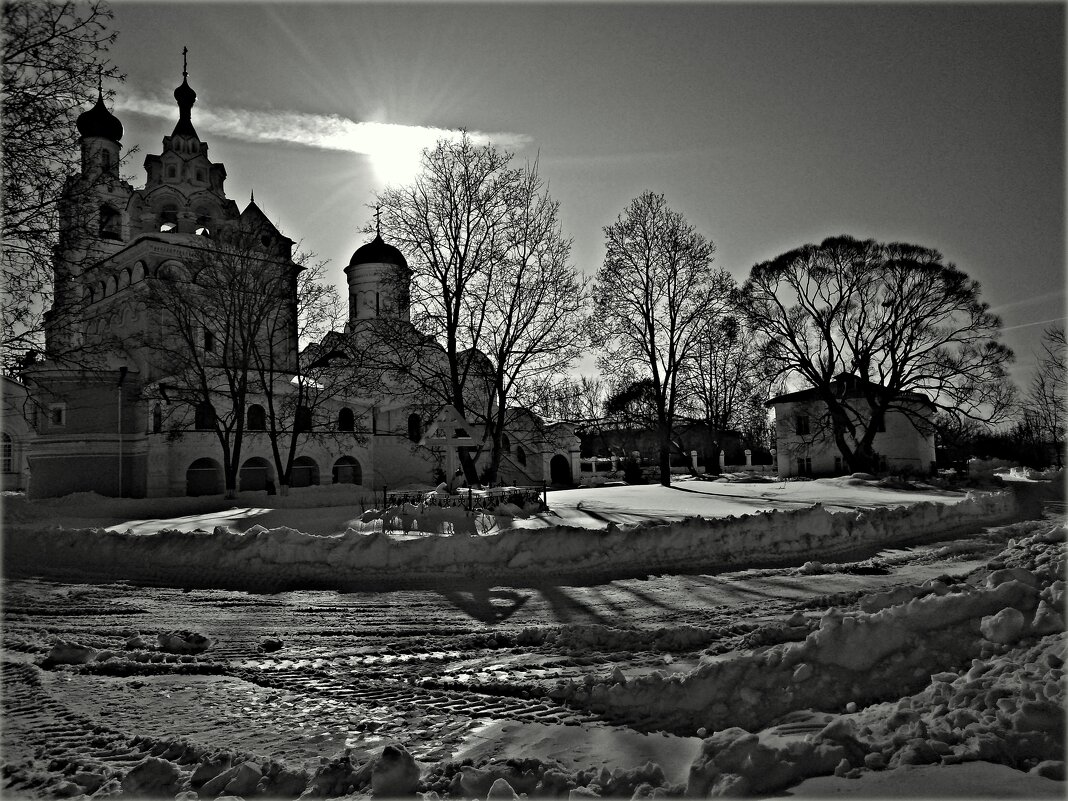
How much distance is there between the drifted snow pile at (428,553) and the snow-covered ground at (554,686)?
2.54ft

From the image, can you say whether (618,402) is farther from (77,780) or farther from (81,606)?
(77,780)

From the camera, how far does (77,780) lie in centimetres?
395

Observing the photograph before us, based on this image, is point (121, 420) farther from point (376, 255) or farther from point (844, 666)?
point (844, 666)

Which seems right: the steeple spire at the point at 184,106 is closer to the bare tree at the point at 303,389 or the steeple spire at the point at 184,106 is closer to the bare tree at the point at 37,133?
the bare tree at the point at 303,389

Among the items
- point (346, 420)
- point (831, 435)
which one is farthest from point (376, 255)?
point (831, 435)

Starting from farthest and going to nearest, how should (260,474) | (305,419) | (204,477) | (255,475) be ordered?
(305,419), (260,474), (255,475), (204,477)

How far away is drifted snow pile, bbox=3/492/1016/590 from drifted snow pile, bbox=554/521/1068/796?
18.0 feet

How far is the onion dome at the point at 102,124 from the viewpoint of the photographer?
37.5 m

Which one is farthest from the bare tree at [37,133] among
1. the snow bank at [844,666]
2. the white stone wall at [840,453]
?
the white stone wall at [840,453]

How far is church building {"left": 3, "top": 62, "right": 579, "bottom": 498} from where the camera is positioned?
27.1 metres

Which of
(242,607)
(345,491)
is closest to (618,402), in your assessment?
(345,491)

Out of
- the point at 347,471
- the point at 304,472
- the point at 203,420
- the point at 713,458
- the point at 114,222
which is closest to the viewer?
the point at 203,420

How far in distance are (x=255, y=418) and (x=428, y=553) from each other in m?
25.7

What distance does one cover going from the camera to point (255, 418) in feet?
111
